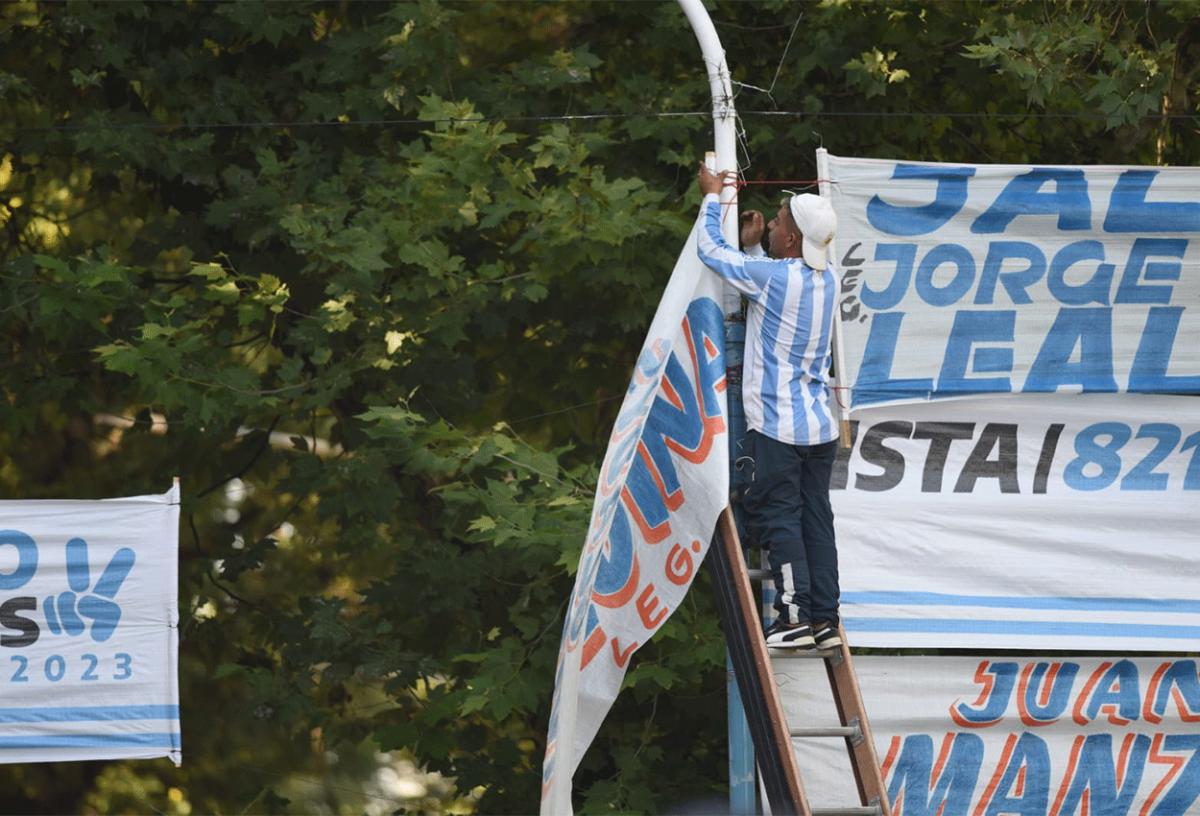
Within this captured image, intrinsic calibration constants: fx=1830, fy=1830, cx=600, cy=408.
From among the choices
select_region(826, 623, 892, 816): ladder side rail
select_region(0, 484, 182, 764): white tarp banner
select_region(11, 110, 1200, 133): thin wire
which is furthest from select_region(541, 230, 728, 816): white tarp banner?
select_region(11, 110, 1200, 133): thin wire

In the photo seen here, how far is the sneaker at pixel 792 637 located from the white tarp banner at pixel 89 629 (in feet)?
10.5

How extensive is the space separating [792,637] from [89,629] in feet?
11.9

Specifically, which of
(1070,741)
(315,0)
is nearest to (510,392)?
(315,0)

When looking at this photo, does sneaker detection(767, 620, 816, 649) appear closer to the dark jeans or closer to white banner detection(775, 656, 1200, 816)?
the dark jeans

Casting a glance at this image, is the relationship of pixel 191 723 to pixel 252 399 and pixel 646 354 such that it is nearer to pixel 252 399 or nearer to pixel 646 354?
pixel 252 399

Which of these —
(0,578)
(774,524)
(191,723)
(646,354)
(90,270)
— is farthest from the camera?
(191,723)

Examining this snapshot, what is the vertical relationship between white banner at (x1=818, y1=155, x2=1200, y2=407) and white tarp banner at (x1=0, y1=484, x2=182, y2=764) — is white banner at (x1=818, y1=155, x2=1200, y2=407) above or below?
above

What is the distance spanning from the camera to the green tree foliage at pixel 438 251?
30.8ft

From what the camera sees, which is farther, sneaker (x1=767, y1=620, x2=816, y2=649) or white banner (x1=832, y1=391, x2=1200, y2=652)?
white banner (x1=832, y1=391, x2=1200, y2=652)

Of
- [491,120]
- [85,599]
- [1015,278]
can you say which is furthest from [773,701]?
[491,120]

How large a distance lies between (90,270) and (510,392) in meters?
2.66

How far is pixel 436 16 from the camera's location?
10062 millimetres

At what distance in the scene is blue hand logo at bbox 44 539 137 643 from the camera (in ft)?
28.0

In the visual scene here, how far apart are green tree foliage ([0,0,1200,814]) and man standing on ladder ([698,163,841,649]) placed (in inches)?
78.7
